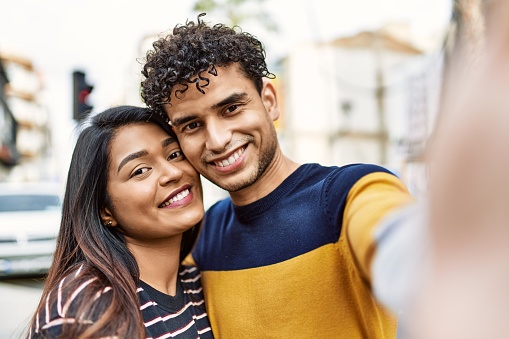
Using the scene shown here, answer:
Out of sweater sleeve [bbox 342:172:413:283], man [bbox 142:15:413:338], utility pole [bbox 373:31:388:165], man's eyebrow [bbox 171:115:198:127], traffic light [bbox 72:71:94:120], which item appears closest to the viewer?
sweater sleeve [bbox 342:172:413:283]

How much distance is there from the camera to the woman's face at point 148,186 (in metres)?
2.46

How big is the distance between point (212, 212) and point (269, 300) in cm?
85

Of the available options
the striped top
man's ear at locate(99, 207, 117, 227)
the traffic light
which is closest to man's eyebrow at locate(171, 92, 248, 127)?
man's ear at locate(99, 207, 117, 227)

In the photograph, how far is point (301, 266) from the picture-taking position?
7.00 feet

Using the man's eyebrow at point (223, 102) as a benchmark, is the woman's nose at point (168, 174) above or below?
below

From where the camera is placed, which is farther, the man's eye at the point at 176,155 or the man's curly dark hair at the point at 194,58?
the man's eye at the point at 176,155

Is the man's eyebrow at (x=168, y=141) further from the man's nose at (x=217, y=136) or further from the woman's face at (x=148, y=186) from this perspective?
the man's nose at (x=217, y=136)

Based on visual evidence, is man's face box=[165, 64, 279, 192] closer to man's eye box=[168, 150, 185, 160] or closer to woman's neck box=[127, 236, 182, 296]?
man's eye box=[168, 150, 185, 160]

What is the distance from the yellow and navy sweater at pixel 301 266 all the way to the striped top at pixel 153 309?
8 centimetres

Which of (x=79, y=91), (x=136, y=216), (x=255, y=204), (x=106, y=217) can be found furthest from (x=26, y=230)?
(x=255, y=204)

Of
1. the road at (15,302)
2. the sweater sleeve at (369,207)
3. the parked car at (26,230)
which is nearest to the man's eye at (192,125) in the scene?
the sweater sleeve at (369,207)

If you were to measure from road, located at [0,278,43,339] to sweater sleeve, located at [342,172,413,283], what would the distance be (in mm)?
5529

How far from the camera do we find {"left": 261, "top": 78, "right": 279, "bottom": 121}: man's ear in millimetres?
2637

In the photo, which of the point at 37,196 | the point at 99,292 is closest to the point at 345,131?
the point at 37,196
